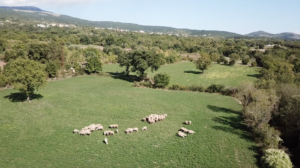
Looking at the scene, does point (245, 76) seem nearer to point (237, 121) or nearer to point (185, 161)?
point (237, 121)

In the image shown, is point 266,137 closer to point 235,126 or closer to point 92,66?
point 235,126

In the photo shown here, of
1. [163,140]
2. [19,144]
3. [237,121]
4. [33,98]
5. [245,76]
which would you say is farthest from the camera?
[245,76]

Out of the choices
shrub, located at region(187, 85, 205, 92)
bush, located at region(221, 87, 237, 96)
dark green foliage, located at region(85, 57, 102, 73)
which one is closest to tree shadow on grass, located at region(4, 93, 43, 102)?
dark green foliage, located at region(85, 57, 102, 73)

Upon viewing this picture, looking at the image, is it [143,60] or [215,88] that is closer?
[215,88]

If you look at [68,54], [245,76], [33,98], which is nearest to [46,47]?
[68,54]

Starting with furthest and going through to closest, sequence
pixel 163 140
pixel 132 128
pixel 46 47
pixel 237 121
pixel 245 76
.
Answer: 1. pixel 245 76
2. pixel 46 47
3. pixel 237 121
4. pixel 132 128
5. pixel 163 140

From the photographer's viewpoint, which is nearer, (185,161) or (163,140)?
(185,161)

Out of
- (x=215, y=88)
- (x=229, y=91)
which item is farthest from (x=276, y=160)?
(x=215, y=88)
